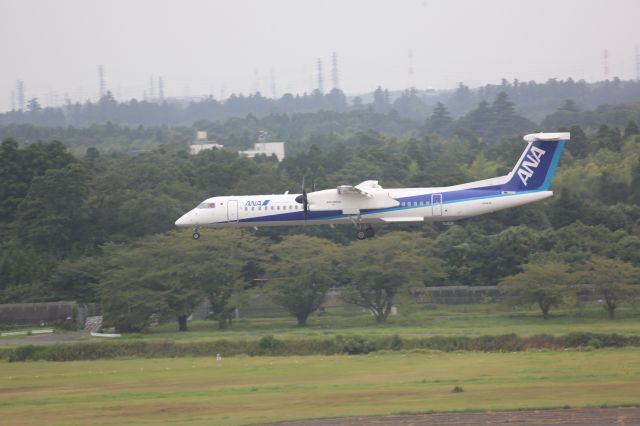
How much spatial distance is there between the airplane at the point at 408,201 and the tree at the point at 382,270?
2127cm

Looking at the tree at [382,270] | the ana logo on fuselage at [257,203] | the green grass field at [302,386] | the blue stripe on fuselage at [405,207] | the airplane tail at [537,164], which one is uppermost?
the airplane tail at [537,164]

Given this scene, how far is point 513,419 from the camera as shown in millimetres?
40812

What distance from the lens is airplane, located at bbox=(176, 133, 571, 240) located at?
192ft

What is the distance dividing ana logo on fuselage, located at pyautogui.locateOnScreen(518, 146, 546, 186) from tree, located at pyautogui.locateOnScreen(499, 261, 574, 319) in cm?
2036

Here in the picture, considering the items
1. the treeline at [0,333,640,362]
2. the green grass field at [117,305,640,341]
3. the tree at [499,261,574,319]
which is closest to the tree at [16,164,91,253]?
the green grass field at [117,305,640,341]

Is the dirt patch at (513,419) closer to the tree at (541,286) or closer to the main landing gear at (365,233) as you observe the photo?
the main landing gear at (365,233)

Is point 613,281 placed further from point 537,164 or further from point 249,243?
point 249,243

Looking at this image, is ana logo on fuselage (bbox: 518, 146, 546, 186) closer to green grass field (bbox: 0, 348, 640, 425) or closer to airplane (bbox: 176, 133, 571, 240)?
airplane (bbox: 176, 133, 571, 240)

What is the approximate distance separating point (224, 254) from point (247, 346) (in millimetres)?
18571

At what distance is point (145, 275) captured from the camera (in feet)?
271

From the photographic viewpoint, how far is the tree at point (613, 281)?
254 feet

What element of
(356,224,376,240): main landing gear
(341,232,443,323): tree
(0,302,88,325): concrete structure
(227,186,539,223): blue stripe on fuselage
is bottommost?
(0,302,88,325): concrete structure

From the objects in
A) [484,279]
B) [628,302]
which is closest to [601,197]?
[484,279]

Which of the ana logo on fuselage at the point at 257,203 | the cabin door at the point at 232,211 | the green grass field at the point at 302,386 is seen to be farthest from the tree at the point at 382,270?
the ana logo on fuselage at the point at 257,203
